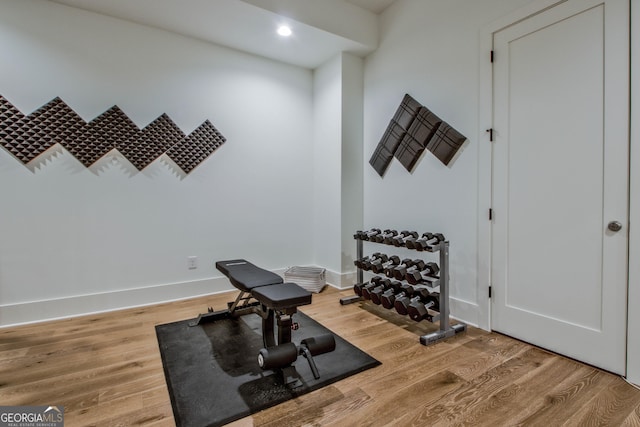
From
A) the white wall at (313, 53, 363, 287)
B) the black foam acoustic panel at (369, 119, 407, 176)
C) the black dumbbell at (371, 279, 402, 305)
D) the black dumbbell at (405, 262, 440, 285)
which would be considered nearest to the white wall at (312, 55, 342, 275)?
the white wall at (313, 53, 363, 287)

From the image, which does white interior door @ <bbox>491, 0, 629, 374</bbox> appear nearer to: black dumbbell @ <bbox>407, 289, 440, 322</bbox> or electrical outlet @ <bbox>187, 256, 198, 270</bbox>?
black dumbbell @ <bbox>407, 289, 440, 322</bbox>

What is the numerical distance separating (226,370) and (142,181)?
81.5 inches

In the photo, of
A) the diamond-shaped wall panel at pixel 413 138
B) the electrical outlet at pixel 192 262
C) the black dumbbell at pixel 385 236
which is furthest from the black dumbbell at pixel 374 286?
the electrical outlet at pixel 192 262

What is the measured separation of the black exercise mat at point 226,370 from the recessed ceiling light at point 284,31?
2.75 metres

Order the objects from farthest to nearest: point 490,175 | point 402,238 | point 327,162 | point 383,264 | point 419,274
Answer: point 327,162, point 383,264, point 402,238, point 419,274, point 490,175

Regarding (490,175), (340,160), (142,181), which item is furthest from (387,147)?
(142,181)

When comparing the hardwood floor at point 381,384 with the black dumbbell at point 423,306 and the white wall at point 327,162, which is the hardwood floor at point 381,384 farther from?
the white wall at point 327,162

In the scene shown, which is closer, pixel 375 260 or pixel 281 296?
pixel 281 296

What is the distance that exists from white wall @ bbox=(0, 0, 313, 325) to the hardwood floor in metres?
0.60

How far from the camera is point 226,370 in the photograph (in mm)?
1966

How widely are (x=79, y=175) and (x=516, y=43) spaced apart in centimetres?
370

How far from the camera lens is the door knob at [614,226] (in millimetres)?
1872

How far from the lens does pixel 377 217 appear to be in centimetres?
360

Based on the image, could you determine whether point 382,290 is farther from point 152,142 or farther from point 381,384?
point 152,142
